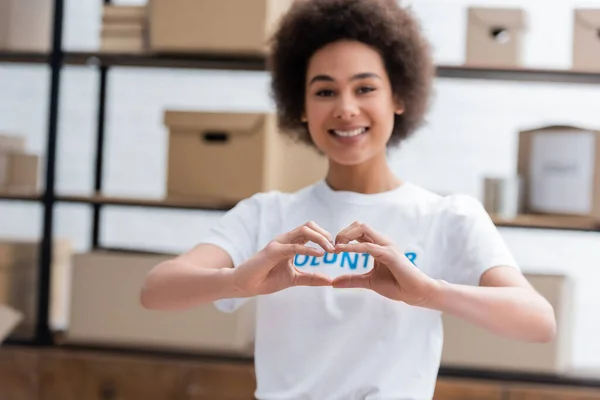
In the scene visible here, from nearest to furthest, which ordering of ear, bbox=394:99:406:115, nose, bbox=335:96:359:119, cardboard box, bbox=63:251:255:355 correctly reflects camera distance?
nose, bbox=335:96:359:119
ear, bbox=394:99:406:115
cardboard box, bbox=63:251:255:355

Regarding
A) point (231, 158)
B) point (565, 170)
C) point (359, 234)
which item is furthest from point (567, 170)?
point (359, 234)

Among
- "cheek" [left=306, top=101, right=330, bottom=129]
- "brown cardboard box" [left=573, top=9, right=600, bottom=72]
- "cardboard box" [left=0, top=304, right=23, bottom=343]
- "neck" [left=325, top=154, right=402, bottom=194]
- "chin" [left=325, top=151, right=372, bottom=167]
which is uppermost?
"brown cardboard box" [left=573, top=9, right=600, bottom=72]

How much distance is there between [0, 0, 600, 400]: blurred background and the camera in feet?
7.98

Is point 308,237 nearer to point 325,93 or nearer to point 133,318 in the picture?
point 325,93

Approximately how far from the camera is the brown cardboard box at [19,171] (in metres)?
2.74

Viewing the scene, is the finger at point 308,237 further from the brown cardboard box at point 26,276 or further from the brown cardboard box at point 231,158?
the brown cardboard box at point 26,276

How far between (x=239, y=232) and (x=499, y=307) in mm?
487

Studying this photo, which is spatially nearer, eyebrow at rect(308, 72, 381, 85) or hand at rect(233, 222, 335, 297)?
hand at rect(233, 222, 335, 297)

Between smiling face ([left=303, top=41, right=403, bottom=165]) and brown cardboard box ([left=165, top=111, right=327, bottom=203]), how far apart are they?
38.5 inches

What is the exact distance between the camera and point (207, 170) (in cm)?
251

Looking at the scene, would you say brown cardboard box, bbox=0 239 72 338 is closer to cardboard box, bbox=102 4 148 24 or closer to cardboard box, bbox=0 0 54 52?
cardboard box, bbox=0 0 54 52

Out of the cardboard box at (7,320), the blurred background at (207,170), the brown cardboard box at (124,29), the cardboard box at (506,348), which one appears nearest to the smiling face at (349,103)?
the blurred background at (207,170)

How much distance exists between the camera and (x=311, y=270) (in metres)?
1.41

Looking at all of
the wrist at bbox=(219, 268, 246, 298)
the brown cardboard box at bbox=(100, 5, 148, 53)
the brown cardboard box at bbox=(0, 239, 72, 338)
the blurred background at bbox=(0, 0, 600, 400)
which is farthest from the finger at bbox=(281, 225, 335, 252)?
the brown cardboard box at bbox=(0, 239, 72, 338)
